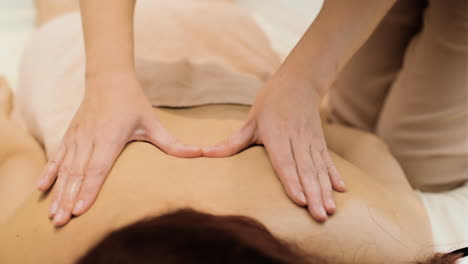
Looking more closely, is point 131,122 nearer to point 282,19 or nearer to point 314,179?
point 314,179

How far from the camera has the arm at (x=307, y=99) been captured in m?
0.80

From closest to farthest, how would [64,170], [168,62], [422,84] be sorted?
[64,170] → [168,62] → [422,84]

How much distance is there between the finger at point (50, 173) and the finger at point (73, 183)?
4cm

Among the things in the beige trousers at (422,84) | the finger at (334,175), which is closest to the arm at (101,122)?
the finger at (334,175)

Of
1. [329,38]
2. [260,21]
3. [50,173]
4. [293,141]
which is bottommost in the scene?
[260,21]

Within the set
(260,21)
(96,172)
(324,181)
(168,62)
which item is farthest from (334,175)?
(260,21)

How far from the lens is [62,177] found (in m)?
0.80

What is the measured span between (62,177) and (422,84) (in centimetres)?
91

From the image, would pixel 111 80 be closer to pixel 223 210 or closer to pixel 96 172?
pixel 96 172

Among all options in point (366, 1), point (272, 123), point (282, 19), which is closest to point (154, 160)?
point (272, 123)

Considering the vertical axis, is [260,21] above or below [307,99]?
below

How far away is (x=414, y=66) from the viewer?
1.28m

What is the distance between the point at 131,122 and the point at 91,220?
197mm

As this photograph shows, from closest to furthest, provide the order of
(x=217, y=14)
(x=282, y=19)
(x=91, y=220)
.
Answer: (x=91, y=220) → (x=217, y=14) → (x=282, y=19)
